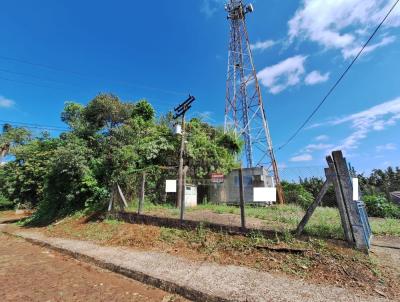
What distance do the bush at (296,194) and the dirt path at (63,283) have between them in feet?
27.1

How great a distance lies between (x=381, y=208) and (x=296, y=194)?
3.39 metres

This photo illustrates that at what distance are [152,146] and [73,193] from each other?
4.34m

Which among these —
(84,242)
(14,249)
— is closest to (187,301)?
(84,242)

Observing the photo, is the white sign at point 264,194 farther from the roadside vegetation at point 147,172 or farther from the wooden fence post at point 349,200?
the wooden fence post at point 349,200

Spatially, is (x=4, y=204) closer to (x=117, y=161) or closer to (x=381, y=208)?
(x=117, y=161)

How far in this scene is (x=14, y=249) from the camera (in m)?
7.86

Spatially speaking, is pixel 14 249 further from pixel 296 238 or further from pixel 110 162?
pixel 296 238

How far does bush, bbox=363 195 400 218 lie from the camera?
33.5 ft

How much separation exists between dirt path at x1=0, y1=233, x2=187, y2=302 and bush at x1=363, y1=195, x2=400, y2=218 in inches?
400

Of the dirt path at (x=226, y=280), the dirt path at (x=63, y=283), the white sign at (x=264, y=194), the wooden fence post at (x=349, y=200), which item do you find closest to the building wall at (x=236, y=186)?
the white sign at (x=264, y=194)

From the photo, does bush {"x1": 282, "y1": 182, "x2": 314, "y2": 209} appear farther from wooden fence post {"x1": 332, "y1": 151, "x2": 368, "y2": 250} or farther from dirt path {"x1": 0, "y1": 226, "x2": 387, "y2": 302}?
dirt path {"x1": 0, "y1": 226, "x2": 387, "y2": 302}

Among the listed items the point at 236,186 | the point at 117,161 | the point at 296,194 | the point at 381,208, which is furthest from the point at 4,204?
the point at 381,208

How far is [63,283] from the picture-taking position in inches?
182

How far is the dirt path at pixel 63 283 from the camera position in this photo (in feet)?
13.1
